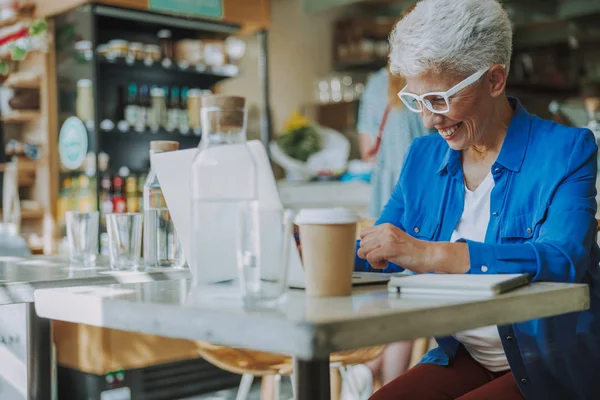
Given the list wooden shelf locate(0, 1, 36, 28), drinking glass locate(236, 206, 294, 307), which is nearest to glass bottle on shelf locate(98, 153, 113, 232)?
wooden shelf locate(0, 1, 36, 28)

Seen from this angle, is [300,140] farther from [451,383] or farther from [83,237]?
[451,383]

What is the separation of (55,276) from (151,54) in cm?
374

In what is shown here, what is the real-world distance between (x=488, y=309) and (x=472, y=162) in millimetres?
656

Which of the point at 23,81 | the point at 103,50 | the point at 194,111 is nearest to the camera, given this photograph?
the point at 103,50

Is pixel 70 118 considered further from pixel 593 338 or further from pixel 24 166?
pixel 593 338

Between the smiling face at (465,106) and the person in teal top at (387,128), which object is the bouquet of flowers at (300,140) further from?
the smiling face at (465,106)

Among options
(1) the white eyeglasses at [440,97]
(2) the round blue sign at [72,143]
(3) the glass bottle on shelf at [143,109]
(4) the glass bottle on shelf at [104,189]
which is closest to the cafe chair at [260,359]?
(1) the white eyeglasses at [440,97]

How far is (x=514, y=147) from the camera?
155 centimetres

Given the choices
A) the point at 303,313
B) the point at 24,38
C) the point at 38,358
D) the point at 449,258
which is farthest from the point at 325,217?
the point at 24,38

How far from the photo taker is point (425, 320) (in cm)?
Result: 99

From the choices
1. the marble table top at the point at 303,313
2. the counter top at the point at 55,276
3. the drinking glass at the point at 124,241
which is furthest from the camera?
the drinking glass at the point at 124,241

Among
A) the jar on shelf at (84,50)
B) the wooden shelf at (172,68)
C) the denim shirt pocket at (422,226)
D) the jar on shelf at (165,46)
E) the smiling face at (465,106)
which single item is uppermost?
the jar on shelf at (165,46)

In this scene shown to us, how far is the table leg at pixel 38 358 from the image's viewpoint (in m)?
1.72

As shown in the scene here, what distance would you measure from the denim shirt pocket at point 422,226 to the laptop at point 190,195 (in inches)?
9.1
